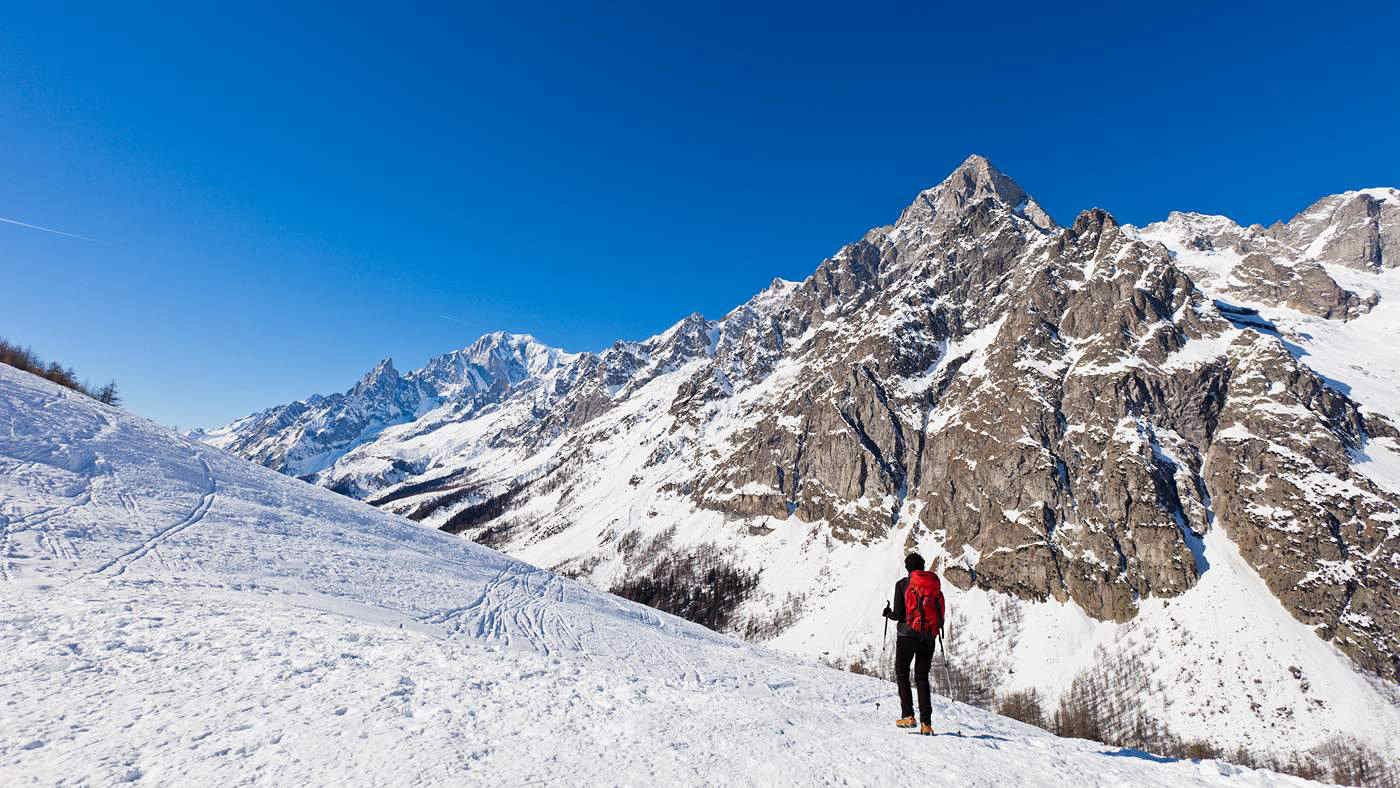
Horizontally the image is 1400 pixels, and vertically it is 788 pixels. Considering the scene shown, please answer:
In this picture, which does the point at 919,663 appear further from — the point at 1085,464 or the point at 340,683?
the point at 1085,464

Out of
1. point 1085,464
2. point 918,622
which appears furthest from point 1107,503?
point 918,622

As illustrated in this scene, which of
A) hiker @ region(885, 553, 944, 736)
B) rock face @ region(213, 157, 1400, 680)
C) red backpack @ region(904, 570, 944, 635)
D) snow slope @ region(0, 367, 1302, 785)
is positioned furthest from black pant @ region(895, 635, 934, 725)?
rock face @ region(213, 157, 1400, 680)

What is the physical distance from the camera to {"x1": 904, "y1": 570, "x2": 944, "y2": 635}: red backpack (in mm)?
10789

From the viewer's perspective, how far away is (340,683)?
9.41 metres

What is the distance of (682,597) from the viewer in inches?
→ 5969

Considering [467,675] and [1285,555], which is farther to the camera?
[1285,555]

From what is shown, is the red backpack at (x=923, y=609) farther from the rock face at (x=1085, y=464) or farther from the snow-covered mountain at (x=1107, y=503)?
the rock face at (x=1085, y=464)

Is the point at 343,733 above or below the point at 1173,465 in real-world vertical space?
below

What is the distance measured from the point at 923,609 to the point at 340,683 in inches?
429

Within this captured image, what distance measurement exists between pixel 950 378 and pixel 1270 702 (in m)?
110

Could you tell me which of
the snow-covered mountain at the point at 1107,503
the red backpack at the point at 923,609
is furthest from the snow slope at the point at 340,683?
the snow-covered mountain at the point at 1107,503

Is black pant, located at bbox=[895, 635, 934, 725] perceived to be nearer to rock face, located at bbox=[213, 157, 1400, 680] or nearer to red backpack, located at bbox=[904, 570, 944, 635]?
red backpack, located at bbox=[904, 570, 944, 635]

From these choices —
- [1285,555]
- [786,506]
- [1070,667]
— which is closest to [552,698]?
[1070,667]

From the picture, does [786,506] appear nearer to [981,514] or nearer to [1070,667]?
[981,514]
